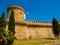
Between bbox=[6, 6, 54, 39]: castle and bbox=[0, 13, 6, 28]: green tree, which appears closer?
bbox=[0, 13, 6, 28]: green tree

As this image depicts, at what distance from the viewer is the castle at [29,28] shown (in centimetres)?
3353

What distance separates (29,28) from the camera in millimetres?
35156

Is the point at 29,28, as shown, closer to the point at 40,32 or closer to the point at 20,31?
the point at 20,31

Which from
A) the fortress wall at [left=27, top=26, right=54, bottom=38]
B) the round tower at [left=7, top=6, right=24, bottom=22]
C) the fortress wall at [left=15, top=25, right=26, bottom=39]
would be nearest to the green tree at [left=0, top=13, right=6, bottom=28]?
the fortress wall at [left=15, top=25, right=26, bottom=39]

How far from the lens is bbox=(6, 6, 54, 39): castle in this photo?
3353 centimetres

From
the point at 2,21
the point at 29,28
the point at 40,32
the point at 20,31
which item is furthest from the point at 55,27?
the point at 2,21

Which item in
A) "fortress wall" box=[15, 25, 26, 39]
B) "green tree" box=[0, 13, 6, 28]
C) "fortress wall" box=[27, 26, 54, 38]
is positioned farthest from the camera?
"fortress wall" box=[27, 26, 54, 38]

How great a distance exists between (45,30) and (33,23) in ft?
12.6

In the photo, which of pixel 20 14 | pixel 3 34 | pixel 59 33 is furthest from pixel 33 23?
pixel 3 34

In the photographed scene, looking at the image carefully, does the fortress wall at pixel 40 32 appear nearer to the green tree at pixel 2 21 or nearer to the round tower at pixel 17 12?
the round tower at pixel 17 12

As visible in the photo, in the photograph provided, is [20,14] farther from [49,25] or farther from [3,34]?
[3,34]

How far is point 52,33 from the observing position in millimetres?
35344

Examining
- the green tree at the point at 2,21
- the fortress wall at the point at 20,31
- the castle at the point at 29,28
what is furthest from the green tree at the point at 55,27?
the green tree at the point at 2,21

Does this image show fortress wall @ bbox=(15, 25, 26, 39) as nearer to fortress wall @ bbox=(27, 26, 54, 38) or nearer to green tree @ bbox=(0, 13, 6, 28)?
fortress wall @ bbox=(27, 26, 54, 38)
